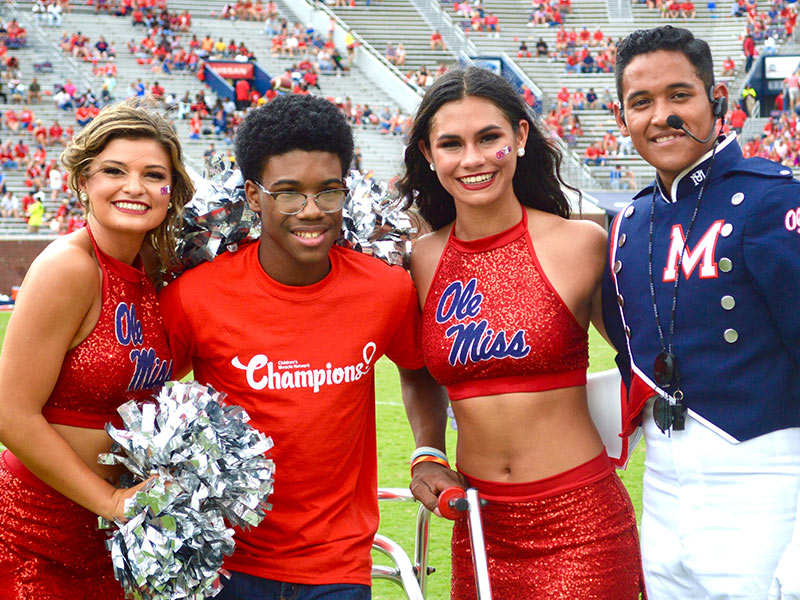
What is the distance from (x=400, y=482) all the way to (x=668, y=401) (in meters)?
4.62

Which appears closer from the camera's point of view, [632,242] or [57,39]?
[632,242]

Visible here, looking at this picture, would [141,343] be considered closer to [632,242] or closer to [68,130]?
[632,242]

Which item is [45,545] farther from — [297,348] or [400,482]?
[400,482]

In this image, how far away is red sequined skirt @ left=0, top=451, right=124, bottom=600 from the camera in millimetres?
2445

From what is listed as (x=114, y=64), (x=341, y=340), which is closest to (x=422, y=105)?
(x=341, y=340)

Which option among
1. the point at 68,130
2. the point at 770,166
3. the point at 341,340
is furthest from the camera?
the point at 68,130

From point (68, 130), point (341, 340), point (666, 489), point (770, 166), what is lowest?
point (68, 130)

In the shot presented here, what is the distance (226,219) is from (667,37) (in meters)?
1.33

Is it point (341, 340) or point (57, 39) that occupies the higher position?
point (341, 340)

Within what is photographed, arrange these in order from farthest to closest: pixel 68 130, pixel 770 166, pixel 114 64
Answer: pixel 114 64
pixel 68 130
pixel 770 166

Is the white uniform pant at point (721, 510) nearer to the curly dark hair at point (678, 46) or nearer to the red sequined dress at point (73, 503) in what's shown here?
the curly dark hair at point (678, 46)

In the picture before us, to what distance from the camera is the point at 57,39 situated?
89.9 feet

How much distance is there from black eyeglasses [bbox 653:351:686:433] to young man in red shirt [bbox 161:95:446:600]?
2.69ft

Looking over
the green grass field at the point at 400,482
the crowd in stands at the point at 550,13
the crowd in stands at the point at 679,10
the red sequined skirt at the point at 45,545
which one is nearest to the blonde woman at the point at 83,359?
the red sequined skirt at the point at 45,545
